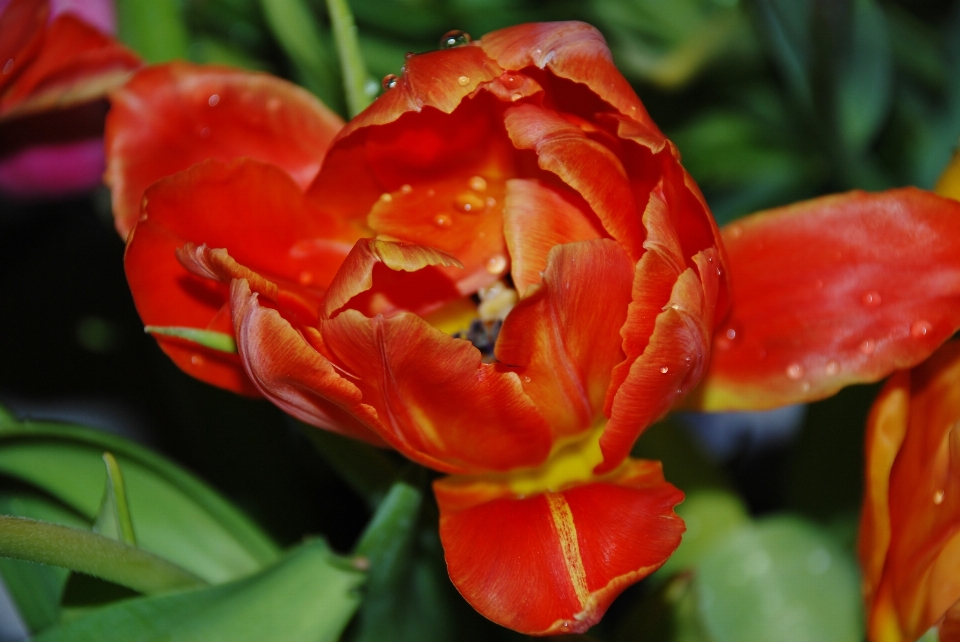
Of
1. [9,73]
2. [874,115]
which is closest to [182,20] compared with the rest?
[9,73]

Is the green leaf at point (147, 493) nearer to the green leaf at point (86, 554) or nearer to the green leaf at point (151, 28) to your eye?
the green leaf at point (86, 554)

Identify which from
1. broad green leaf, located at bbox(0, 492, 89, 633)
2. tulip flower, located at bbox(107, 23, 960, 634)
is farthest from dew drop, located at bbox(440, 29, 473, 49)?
broad green leaf, located at bbox(0, 492, 89, 633)

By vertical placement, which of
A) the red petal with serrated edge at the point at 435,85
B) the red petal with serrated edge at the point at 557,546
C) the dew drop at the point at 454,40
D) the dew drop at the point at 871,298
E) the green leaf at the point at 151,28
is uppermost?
the red petal with serrated edge at the point at 435,85

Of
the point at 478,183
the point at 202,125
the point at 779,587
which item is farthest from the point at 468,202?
the point at 779,587

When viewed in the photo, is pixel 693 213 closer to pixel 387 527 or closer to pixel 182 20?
pixel 387 527

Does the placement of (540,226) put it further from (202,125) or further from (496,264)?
(202,125)

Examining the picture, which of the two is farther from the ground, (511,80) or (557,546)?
(511,80)

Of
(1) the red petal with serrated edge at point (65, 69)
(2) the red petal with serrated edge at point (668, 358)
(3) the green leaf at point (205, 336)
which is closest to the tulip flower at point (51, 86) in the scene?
(1) the red petal with serrated edge at point (65, 69)
